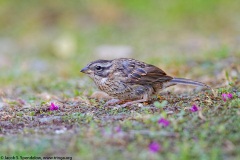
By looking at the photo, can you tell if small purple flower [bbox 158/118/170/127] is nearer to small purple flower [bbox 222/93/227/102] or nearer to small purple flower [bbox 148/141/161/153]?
small purple flower [bbox 148/141/161/153]

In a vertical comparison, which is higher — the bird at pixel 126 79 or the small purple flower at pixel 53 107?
the bird at pixel 126 79

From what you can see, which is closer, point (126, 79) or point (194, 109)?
point (194, 109)

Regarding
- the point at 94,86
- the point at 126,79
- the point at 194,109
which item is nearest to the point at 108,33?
the point at 94,86

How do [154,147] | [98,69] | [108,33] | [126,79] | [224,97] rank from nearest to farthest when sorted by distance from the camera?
[154,147] < [224,97] < [126,79] < [98,69] < [108,33]

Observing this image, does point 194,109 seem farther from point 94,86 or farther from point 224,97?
point 94,86

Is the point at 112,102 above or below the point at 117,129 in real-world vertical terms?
above

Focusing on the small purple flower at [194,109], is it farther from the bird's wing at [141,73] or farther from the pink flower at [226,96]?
the bird's wing at [141,73]

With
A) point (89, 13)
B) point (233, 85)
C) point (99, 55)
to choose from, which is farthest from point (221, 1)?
point (233, 85)

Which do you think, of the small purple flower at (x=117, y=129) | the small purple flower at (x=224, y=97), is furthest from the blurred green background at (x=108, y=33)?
the small purple flower at (x=117, y=129)
